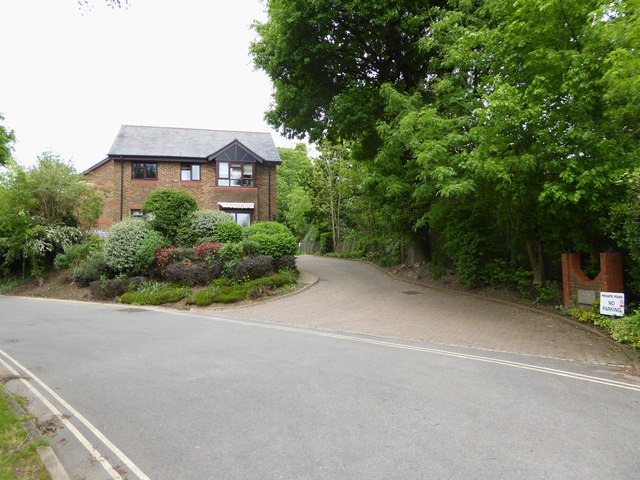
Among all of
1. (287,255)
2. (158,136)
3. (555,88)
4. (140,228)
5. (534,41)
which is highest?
(158,136)

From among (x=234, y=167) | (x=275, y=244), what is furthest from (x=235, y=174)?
(x=275, y=244)

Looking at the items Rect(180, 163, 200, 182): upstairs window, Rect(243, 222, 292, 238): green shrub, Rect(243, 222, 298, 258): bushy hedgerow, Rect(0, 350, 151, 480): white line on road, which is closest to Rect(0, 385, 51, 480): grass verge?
Rect(0, 350, 151, 480): white line on road

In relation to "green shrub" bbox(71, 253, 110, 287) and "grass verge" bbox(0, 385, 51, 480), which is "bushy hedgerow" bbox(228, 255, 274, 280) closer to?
"green shrub" bbox(71, 253, 110, 287)

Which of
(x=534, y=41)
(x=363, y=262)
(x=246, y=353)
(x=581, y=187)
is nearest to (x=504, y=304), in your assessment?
(x=581, y=187)

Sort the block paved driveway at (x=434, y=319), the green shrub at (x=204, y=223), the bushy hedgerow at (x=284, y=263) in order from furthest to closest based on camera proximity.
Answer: the green shrub at (x=204, y=223) → the bushy hedgerow at (x=284, y=263) → the block paved driveway at (x=434, y=319)

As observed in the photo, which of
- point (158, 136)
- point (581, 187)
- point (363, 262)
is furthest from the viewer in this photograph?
point (158, 136)

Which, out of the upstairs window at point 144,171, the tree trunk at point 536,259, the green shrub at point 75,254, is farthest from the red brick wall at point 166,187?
the tree trunk at point 536,259

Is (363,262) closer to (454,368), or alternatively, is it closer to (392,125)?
(392,125)

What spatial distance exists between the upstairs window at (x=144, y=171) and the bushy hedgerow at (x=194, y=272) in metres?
12.9

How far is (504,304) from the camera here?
42.5 ft

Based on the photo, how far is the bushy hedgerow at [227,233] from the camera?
18969 mm

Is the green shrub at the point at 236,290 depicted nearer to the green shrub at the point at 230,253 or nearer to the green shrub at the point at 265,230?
the green shrub at the point at 230,253

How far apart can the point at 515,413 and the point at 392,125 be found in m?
9.80

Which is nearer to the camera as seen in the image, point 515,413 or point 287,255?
point 515,413
